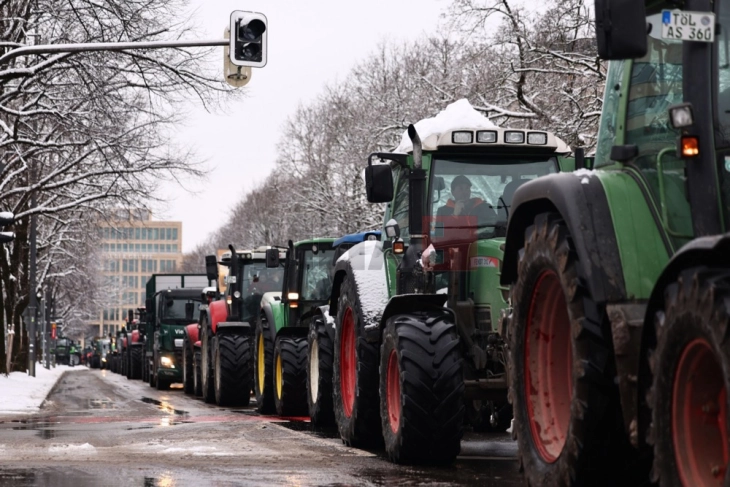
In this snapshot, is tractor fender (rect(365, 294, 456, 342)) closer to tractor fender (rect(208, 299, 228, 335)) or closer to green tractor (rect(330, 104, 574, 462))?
green tractor (rect(330, 104, 574, 462))

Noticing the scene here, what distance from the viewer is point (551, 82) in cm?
3159

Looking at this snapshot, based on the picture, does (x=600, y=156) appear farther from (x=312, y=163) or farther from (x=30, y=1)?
(x=312, y=163)

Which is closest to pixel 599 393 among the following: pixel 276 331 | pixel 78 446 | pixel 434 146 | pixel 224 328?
pixel 434 146

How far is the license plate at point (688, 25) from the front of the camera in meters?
5.51

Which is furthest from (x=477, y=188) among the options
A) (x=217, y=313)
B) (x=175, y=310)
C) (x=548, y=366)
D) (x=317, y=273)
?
(x=175, y=310)

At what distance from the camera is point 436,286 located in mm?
11102

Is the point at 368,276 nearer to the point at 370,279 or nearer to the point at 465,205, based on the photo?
the point at 370,279

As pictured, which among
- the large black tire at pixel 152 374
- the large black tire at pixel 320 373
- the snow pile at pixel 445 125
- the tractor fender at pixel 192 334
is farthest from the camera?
the large black tire at pixel 152 374

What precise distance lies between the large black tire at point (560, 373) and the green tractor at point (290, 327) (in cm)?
1071

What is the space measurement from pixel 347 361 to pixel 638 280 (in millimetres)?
7146

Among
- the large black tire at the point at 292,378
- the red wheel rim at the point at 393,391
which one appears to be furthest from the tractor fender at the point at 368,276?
the large black tire at the point at 292,378

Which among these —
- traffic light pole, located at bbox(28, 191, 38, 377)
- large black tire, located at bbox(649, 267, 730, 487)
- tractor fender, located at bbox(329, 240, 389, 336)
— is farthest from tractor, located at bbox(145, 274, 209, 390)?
large black tire, located at bbox(649, 267, 730, 487)

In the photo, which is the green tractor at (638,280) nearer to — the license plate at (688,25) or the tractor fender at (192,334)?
the license plate at (688,25)

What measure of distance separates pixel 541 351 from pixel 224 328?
16085mm
